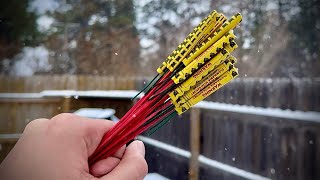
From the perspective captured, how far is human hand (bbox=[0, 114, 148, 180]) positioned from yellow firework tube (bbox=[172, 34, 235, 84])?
8 centimetres

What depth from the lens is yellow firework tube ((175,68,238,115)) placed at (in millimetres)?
318

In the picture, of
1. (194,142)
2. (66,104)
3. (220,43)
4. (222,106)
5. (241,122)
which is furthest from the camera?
(194,142)

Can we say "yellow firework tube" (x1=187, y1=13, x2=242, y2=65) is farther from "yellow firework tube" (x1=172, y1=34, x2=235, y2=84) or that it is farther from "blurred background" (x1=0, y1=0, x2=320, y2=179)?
"blurred background" (x1=0, y1=0, x2=320, y2=179)

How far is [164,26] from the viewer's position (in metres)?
2.20

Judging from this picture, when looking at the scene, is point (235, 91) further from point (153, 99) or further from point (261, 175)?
point (153, 99)

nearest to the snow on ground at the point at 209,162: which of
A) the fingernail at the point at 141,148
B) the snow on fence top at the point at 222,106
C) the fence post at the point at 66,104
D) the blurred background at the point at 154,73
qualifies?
the blurred background at the point at 154,73

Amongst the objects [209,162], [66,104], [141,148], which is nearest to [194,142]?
[209,162]

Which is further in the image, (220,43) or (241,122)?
(241,122)

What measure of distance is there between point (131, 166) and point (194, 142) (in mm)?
1275

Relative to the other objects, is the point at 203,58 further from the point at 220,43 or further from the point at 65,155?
the point at 65,155

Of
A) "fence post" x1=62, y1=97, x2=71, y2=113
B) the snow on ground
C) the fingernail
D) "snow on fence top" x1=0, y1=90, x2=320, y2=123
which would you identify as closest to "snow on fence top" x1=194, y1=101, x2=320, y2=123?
"snow on fence top" x1=0, y1=90, x2=320, y2=123

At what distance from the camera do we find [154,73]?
1665 mm

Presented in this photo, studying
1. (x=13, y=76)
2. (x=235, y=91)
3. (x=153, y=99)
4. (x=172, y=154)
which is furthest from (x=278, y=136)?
(x=153, y=99)

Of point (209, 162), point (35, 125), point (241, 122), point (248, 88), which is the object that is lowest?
point (209, 162)
